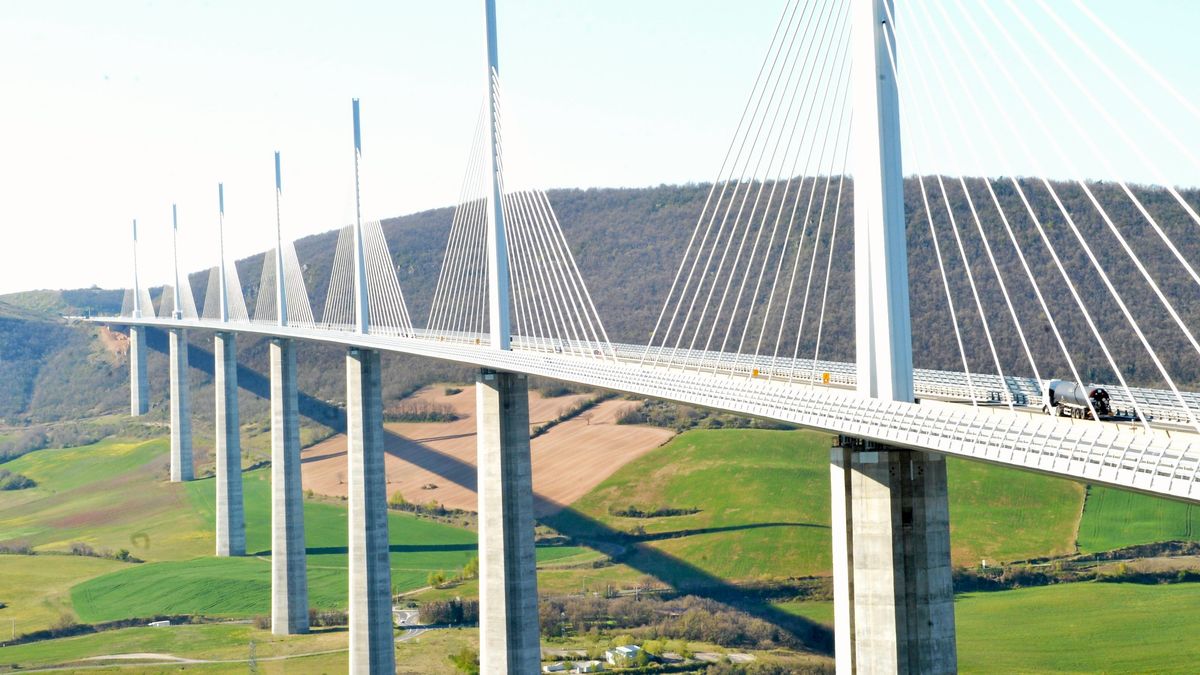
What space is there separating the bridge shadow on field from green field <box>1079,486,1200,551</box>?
12600 mm

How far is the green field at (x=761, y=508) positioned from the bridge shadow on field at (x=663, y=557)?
0.46ft

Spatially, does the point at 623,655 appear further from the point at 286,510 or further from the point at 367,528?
the point at 286,510

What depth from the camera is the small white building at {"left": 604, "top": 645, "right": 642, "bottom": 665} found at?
45656mm

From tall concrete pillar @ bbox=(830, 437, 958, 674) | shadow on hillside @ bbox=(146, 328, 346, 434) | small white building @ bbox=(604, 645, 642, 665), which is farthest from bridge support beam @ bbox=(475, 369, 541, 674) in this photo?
shadow on hillside @ bbox=(146, 328, 346, 434)

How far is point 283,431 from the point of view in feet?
204

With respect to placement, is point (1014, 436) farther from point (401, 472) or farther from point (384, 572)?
point (401, 472)

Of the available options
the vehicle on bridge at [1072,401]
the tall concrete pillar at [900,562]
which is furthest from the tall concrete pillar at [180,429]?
the vehicle on bridge at [1072,401]

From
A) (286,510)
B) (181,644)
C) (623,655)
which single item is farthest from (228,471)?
(623,655)

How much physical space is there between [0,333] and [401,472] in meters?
88.0

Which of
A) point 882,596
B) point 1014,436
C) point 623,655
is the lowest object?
point 623,655

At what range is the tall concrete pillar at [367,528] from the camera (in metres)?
47.9

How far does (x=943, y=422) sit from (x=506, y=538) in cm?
2208

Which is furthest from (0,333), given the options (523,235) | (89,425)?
(523,235)

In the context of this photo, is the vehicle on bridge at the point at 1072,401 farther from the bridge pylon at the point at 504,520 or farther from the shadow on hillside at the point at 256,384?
the shadow on hillside at the point at 256,384
